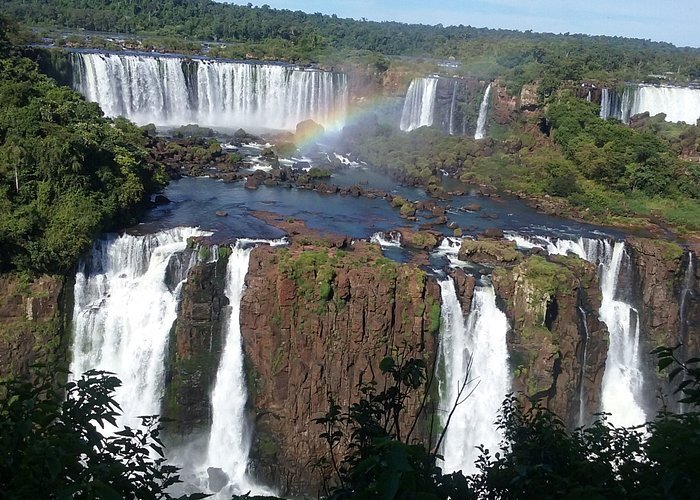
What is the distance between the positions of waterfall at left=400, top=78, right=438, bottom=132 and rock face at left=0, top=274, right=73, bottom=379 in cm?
3063

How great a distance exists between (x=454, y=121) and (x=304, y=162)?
44.1ft

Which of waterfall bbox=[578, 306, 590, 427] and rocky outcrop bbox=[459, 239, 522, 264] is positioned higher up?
rocky outcrop bbox=[459, 239, 522, 264]

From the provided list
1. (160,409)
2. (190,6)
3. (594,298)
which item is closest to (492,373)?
(594,298)

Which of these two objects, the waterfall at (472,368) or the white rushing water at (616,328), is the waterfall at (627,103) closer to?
the white rushing water at (616,328)

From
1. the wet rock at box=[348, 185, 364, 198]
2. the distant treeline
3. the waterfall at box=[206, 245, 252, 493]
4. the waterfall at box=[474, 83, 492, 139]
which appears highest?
the distant treeline

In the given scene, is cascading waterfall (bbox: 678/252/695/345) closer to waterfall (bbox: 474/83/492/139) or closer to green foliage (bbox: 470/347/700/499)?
green foliage (bbox: 470/347/700/499)

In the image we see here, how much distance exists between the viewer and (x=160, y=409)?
18609 mm

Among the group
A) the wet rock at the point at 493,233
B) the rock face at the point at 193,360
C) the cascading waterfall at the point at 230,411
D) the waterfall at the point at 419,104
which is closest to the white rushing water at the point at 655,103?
the waterfall at the point at 419,104

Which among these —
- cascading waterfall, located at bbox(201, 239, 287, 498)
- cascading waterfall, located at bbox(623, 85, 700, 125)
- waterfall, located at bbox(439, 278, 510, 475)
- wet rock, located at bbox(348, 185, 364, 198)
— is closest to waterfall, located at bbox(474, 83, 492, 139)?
cascading waterfall, located at bbox(623, 85, 700, 125)

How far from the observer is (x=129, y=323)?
18.9 meters

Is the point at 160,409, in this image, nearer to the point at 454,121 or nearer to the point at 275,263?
the point at 275,263

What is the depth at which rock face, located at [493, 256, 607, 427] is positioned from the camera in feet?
61.3

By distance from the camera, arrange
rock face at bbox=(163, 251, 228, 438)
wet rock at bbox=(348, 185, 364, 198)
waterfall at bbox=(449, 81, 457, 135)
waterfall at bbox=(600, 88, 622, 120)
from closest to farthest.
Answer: rock face at bbox=(163, 251, 228, 438), wet rock at bbox=(348, 185, 364, 198), waterfall at bbox=(600, 88, 622, 120), waterfall at bbox=(449, 81, 457, 135)

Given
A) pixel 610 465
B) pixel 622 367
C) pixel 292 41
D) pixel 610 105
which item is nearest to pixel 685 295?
pixel 622 367
